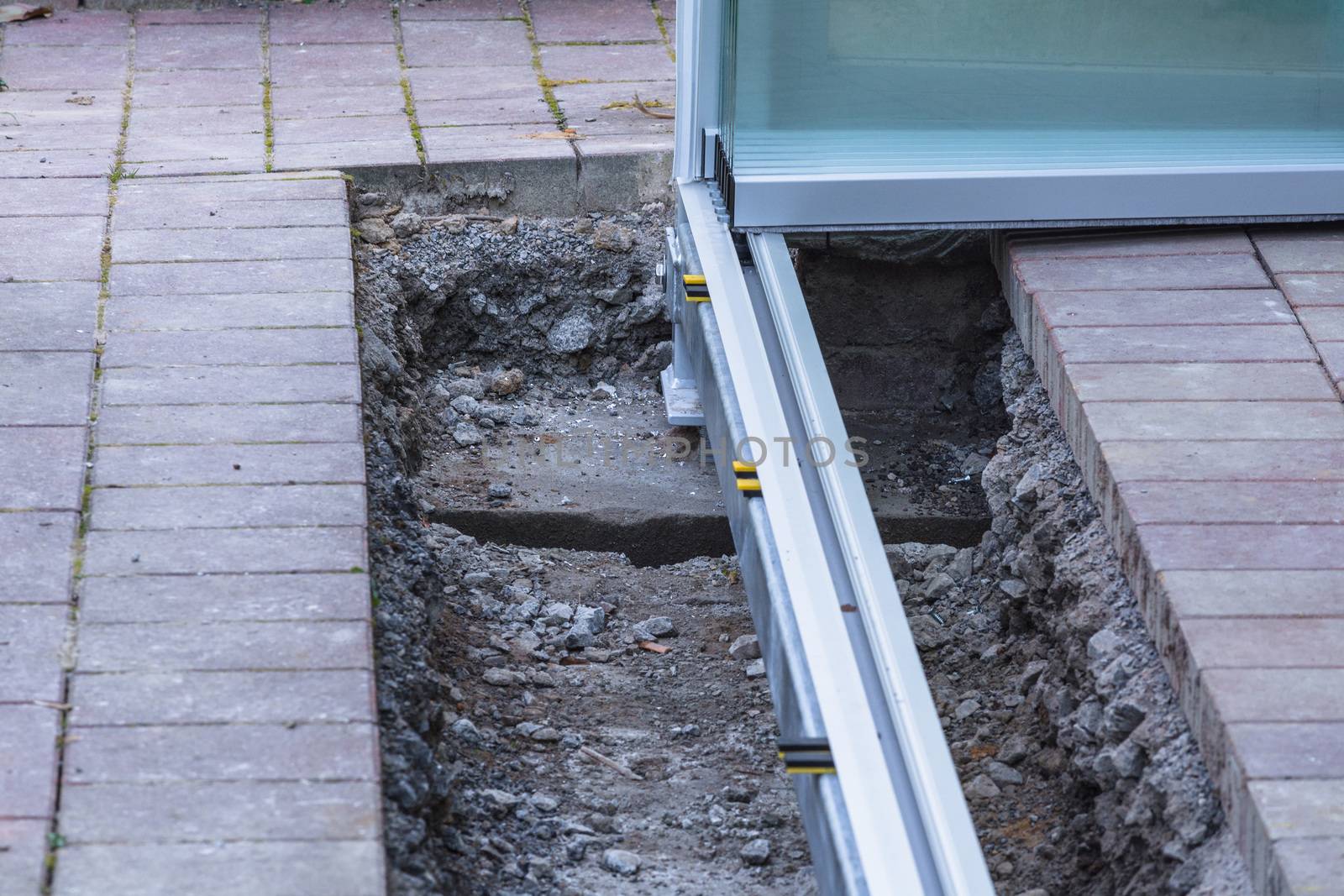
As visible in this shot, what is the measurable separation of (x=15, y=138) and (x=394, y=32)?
5.28 ft

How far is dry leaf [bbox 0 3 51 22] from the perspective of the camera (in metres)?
5.73

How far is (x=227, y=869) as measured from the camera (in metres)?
2.01

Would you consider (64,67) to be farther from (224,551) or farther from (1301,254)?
(1301,254)

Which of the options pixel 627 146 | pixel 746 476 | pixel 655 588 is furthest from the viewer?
pixel 627 146

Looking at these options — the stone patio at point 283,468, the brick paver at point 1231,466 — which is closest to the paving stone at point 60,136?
the stone patio at point 283,468

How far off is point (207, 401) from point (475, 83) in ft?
7.93

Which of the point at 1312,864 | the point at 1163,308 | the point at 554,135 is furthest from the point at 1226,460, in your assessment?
the point at 554,135

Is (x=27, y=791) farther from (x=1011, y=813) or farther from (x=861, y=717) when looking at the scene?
(x=1011, y=813)

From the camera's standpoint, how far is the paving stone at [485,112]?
4.91 metres

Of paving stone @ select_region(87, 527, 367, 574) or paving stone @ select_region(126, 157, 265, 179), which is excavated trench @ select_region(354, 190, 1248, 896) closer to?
paving stone @ select_region(87, 527, 367, 574)

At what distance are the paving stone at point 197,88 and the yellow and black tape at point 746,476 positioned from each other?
8.92 ft

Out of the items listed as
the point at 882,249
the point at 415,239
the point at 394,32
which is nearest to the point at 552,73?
the point at 394,32

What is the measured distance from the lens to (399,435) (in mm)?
3738

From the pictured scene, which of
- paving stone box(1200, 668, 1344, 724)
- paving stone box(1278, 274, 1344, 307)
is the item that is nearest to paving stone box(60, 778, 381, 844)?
paving stone box(1200, 668, 1344, 724)
